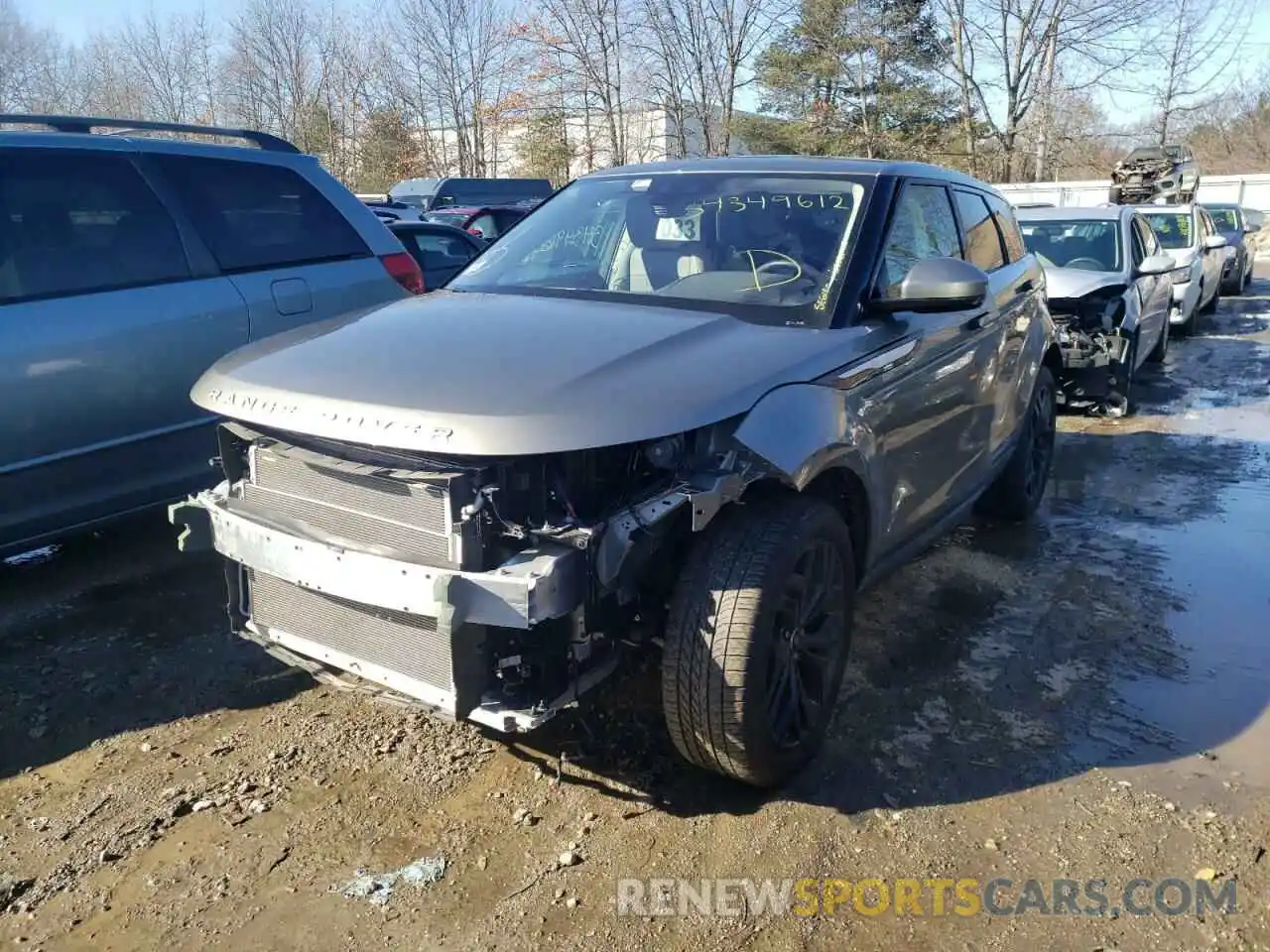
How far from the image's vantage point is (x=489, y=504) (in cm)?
244

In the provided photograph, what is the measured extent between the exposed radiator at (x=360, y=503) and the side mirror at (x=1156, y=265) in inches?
323

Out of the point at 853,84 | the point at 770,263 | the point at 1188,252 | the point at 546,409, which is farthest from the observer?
the point at 853,84

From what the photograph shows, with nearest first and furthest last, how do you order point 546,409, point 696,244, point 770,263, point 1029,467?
point 546,409, point 770,263, point 696,244, point 1029,467

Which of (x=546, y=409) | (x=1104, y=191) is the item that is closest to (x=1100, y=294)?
(x=546, y=409)

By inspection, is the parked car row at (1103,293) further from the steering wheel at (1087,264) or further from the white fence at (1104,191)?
the white fence at (1104,191)

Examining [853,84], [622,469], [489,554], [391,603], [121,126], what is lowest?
[391,603]

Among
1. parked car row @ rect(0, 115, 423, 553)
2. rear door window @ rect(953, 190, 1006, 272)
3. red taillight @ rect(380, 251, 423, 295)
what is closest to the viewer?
parked car row @ rect(0, 115, 423, 553)

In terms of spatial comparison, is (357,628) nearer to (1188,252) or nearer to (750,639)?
(750,639)

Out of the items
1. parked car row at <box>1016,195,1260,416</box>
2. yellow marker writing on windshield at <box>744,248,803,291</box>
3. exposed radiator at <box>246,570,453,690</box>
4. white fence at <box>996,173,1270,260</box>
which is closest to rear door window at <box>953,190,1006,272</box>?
yellow marker writing on windshield at <box>744,248,803,291</box>

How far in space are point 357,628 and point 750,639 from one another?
108 cm

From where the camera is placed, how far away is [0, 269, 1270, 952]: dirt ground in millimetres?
2488

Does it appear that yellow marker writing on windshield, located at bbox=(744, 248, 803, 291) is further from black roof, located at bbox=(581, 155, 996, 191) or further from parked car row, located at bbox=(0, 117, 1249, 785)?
black roof, located at bbox=(581, 155, 996, 191)

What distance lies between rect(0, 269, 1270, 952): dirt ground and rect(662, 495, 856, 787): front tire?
24 cm

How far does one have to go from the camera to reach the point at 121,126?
492 centimetres
